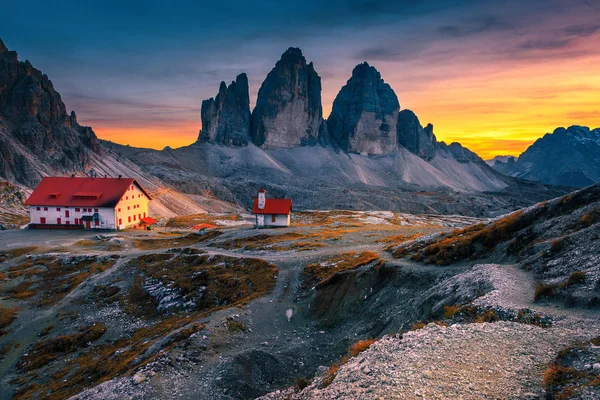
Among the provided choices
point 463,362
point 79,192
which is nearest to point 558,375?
point 463,362

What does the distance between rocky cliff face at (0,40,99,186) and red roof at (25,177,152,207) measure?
64918mm

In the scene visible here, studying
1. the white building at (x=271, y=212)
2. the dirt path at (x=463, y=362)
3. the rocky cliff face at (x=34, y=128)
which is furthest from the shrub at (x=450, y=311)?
the rocky cliff face at (x=34, y=128)

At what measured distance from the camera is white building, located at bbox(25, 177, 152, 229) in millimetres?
87062

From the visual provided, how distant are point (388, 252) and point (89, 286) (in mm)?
41298

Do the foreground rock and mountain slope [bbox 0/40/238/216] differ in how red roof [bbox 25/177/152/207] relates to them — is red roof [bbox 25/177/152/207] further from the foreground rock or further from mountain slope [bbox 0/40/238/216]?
the foreground rock

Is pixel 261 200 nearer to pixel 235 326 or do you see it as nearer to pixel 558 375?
pixel 235 326

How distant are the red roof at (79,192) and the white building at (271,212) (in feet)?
117

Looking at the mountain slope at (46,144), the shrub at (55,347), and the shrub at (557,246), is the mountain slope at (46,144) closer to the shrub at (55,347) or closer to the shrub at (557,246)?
the shrub at (55,347)

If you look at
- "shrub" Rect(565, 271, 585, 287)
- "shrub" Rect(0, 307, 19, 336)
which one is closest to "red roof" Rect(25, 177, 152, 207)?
"shrub" Rect(0, 307, 19, 336)

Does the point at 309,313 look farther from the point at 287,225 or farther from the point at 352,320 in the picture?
the point at 287,225

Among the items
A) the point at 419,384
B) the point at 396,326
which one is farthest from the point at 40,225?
the point at 419,384

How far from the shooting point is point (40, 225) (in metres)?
88.9

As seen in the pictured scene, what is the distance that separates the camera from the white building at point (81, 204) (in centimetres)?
8706

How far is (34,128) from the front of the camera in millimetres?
160500
